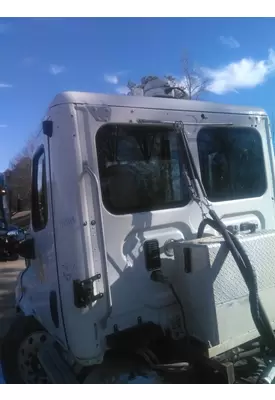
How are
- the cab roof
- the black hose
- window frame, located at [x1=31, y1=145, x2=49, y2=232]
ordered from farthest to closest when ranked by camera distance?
window frame, located at [x1=31, y1=145, x2=49, y2=232] < the cab roof < the black hose

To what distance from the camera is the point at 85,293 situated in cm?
229

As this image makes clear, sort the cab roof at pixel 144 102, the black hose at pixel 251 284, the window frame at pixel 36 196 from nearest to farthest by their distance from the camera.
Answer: the black hose at pixel 251 284 → the cab roof at pixel 144 102 → the window frame at pixel 36 196

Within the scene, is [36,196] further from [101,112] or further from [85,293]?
[85,293]

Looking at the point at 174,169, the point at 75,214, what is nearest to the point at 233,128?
the point at 174,169

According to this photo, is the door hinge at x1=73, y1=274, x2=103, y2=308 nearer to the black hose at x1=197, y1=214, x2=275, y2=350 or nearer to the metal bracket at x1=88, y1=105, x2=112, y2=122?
the black hose at x1=197, y1=214, x2=275, y2=350

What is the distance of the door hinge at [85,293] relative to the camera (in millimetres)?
2289

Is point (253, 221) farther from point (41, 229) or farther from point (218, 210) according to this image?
point (41, 229)

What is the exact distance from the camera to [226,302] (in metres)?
2.31

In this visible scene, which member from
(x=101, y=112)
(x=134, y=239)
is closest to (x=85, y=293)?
(x=134, y=239)

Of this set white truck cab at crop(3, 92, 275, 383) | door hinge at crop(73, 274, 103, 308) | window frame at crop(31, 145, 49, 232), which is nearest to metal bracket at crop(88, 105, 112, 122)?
white truck cab at crop(3, 92, 275, 383)

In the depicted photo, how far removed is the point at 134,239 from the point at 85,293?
1.69ft

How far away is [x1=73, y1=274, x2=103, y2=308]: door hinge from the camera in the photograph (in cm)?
229

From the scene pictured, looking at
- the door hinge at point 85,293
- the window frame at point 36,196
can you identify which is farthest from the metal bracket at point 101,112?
the door hinge at point 85,293

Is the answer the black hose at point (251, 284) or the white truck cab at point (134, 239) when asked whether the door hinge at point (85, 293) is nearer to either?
the white truck cab at point (134, 239)
